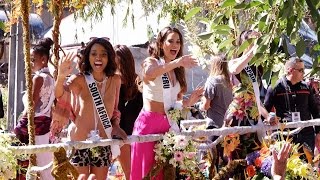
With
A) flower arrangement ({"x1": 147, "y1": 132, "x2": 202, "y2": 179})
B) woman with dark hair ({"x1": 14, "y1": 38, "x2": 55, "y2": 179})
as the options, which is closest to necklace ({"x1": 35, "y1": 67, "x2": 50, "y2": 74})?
woman with dark hair ({"x1": 14, "y1": 38, "x2": 55, "y2": 179})

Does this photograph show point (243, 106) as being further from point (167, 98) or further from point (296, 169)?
point (296, 169)

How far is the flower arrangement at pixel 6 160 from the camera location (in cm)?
361

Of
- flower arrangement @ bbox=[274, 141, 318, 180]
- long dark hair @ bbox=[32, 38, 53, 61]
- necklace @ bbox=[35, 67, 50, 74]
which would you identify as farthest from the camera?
long dark hair @ bbox=[32, 38, 53, 61]

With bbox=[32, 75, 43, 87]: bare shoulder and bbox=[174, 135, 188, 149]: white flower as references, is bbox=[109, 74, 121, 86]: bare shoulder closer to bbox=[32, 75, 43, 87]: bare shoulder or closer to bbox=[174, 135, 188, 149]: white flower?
bbox=[174, 135, 188, 149]: white flower

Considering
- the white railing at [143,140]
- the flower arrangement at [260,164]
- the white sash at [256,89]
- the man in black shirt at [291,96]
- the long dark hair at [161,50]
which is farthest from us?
the man in black shirt at [291,96]

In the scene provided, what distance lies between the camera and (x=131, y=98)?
581cm

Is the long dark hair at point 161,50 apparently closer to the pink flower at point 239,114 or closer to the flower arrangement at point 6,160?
the pink flower at point 239,114

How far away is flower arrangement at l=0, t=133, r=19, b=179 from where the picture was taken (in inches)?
142

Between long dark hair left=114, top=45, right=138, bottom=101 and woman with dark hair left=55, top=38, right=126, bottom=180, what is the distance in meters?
0.74

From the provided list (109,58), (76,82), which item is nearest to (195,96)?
(109,58)

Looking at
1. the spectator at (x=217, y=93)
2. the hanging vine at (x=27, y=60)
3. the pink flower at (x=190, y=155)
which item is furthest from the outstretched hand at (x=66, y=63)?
the spectator at (x=217, y=93)

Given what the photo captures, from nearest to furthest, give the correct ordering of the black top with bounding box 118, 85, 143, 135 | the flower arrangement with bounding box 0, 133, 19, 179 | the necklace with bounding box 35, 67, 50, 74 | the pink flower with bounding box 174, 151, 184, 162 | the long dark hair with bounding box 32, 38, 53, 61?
the flower arrangement with bounding box 0, 133, 19, 179 → the pink flower with bounding box 174, 151, 184, 162 → the necklace with bounding box 35, 67, 50, 74 → the long dark hair with bounding box 32, 38, 53, 61 → the black top with bounding box 118, 85, 143, 135

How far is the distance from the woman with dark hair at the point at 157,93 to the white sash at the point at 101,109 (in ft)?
0.81

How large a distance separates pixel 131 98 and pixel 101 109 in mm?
1079
